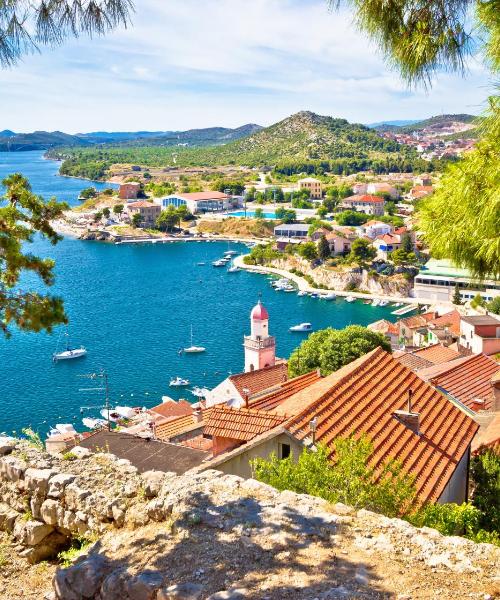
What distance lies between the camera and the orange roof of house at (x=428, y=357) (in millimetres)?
24922

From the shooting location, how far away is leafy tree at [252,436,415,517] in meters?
6.28

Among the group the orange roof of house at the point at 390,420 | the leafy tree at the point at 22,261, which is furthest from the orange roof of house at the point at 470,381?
the leafy tree at the point at 22,261

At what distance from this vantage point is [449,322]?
38.8 metres

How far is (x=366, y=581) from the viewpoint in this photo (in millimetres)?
3941

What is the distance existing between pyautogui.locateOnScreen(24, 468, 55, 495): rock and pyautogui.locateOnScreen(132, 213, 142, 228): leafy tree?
275ft

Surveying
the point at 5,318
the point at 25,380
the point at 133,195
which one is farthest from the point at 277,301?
the point at 133,195

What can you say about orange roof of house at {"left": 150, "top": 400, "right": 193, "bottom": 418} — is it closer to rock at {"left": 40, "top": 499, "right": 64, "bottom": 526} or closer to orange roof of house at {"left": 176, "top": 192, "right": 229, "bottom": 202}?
rock at {"left": 40, "top": 499, "right": 64, "bottom": 526}

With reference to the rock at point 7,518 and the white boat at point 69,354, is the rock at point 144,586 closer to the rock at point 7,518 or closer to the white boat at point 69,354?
the rock at point 7,518

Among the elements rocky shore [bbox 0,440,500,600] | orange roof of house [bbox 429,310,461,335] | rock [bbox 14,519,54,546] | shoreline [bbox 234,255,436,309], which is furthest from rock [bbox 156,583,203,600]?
shoreline [bbox 234,255,436,309]

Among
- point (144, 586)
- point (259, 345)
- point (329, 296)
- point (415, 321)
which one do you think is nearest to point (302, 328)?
point (415, 321)

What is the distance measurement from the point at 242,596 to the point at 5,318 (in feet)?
9.92

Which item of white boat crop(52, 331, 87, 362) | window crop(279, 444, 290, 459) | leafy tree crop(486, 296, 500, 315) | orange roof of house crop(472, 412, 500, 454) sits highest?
window crop(279, 444, 290, 459)

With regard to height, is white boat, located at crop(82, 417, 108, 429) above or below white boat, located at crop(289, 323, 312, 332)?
below

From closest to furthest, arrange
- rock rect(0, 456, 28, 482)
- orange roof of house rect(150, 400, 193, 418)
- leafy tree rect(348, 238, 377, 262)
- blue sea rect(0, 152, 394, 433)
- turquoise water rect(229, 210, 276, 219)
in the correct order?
rock rect(0, 456, 28, 482) → orange roof of house rect(150, 400, 193, 418) → blue sea rect(0, 152, 394, 433) → leafy tree rect(348, 238, 377, 262) → turquoise water rect(229, 210, 276, 219)
